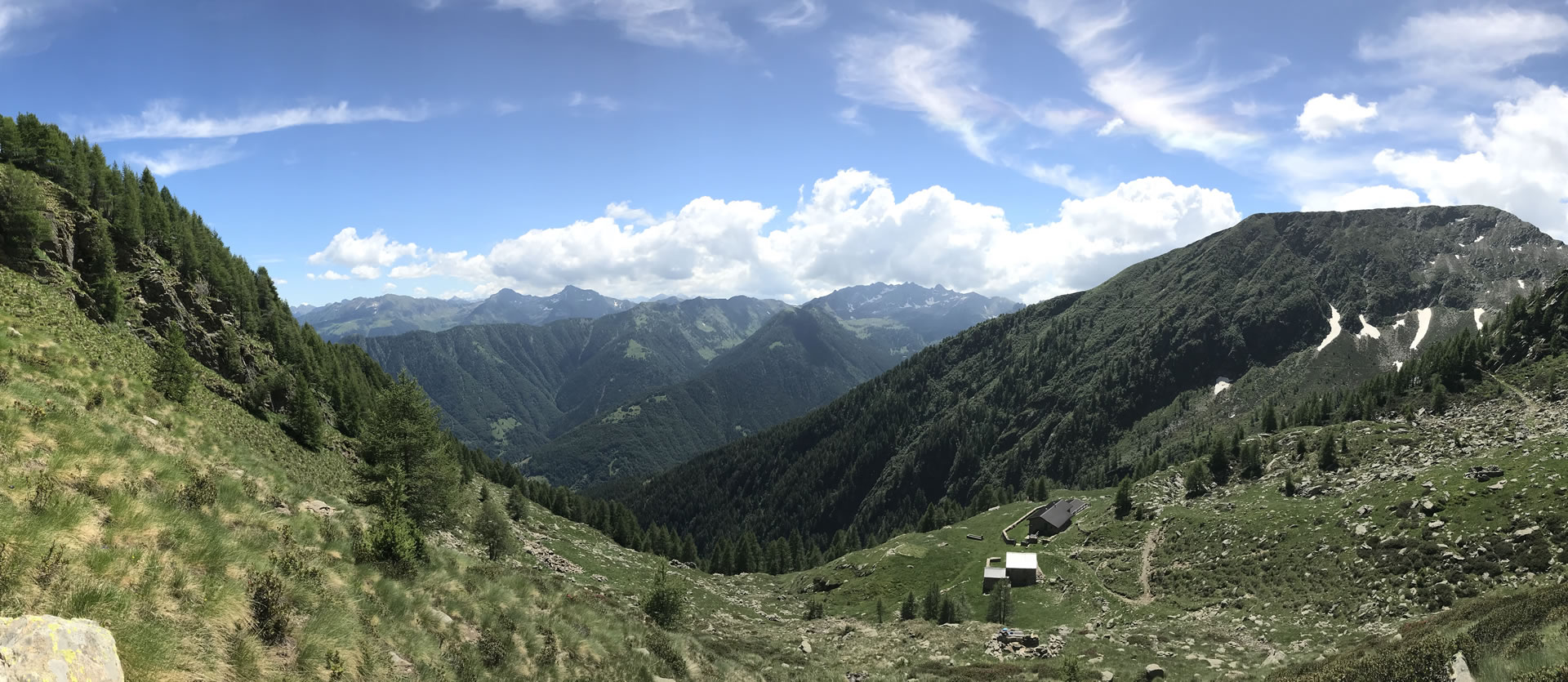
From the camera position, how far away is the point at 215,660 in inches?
401

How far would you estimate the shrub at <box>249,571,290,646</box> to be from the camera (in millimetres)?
11730

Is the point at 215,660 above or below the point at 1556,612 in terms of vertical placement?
above

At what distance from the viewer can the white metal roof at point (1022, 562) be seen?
244ft

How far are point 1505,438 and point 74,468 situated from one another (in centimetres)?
10271

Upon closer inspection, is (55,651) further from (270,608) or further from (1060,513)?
(1060,513)

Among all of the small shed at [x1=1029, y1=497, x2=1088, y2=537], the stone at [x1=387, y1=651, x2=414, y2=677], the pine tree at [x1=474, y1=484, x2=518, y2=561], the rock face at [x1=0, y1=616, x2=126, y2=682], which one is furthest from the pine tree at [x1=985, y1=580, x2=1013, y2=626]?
the rock face at [x1=0, y1=616, x2=126, y2=682]

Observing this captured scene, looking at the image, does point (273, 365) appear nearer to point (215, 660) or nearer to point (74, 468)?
point (74, 468)

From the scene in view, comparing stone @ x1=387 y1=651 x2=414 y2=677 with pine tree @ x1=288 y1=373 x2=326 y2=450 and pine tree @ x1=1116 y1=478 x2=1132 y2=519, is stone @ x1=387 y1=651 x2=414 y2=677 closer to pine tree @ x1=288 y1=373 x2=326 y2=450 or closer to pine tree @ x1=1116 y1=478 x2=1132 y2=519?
pine tree @ x1=288 y1=373 x2=326 y2=450

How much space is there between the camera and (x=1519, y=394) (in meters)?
79.2

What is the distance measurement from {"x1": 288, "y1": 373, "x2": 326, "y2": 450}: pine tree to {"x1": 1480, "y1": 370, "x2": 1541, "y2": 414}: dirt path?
13144cm

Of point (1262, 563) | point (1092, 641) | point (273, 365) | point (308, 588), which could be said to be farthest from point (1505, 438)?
point (273, 365)

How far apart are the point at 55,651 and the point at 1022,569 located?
8066 cm

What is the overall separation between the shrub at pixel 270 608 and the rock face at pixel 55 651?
3.55m

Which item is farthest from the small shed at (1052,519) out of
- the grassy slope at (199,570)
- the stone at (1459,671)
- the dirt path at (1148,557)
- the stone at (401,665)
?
the stone at (401,665)
